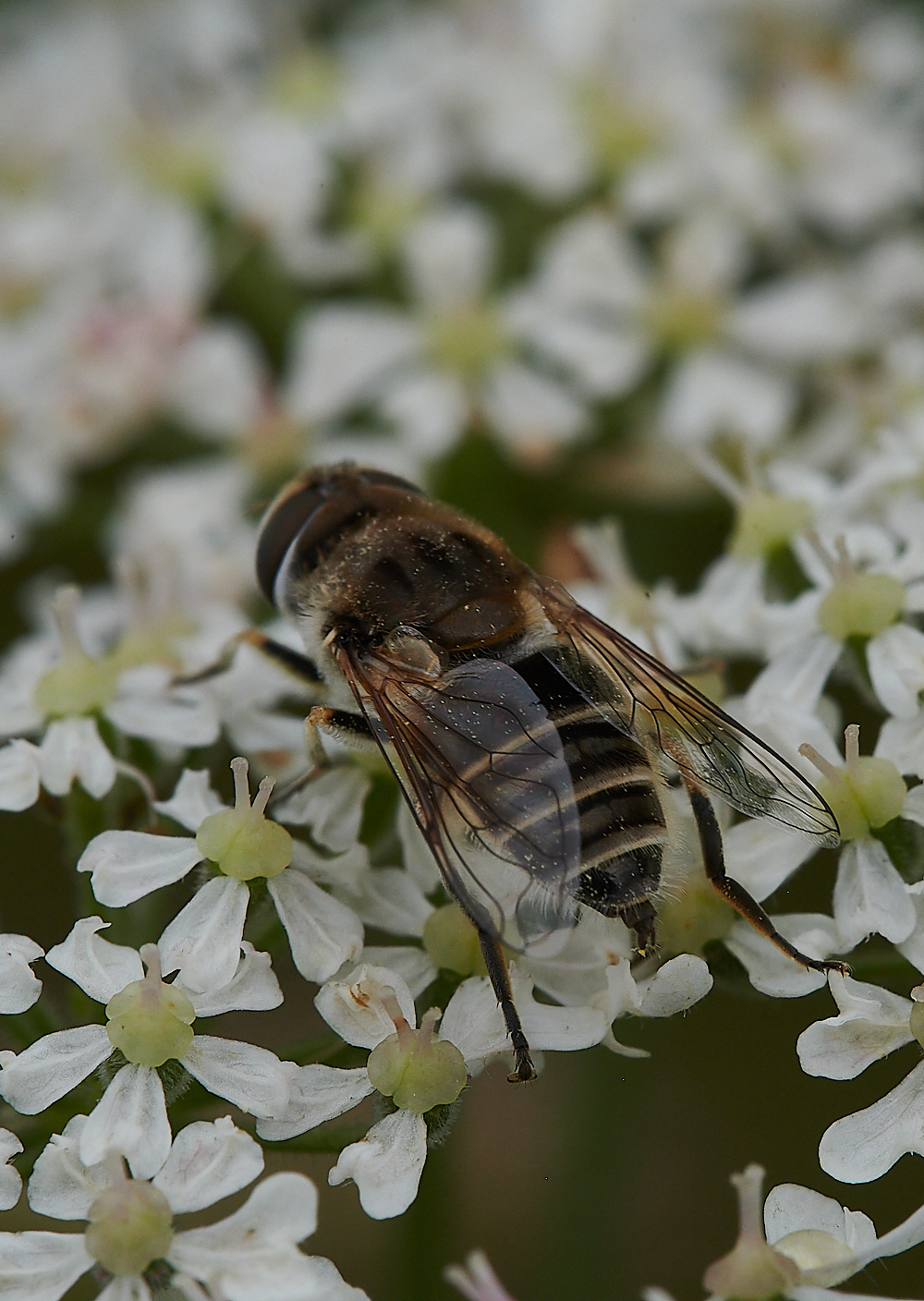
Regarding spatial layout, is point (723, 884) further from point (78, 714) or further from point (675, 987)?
point (78, 714)

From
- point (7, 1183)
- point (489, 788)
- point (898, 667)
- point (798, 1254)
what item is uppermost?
point (489, 788)

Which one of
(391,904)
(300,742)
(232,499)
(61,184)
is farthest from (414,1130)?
(61,184)

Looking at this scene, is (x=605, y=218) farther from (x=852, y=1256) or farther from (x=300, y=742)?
(x=852, y=1256)

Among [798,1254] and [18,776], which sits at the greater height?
[18,776]

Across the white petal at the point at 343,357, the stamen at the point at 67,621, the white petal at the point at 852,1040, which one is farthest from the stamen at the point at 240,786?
the white petal at the point at 343,357

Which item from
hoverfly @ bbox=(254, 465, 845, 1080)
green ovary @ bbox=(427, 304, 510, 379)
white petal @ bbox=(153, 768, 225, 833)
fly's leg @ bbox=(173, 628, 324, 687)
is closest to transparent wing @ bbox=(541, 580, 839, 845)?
hoverfly @ bbox=(254, 465, 845, 1080)

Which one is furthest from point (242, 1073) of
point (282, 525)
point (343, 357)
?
point (343, 357)

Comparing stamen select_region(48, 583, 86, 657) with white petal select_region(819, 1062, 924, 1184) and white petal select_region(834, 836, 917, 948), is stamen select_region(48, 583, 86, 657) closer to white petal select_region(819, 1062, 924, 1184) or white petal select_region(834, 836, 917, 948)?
white petal select_region(834, 836, 917, 948)
